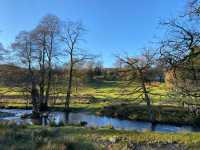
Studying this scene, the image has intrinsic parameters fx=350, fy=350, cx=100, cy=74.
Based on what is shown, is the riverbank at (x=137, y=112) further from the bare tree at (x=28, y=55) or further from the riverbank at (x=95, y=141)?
the riverbank at (x=95, y=141)

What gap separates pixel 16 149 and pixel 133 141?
4242 millimetres

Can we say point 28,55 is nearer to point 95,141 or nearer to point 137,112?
point 137,112

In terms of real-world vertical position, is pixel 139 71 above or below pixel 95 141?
above

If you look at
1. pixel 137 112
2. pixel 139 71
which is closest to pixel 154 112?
pixel 137 112

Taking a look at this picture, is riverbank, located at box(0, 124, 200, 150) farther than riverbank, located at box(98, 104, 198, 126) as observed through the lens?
No

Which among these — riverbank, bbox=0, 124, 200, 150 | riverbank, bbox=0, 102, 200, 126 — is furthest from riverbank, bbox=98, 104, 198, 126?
riverbank, bbox=0, 124, 200, 150

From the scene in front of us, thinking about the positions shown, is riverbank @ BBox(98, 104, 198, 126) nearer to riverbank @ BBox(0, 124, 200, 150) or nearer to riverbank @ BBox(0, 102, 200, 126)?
riverbank @ BBox(0, 102, 200, 126)

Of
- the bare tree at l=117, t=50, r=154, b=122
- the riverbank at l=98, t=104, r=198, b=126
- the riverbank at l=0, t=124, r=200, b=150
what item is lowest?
the riverbank at l=98, t=104, r=198, b=126

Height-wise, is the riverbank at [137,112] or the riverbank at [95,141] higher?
the riverbank at [95,141]

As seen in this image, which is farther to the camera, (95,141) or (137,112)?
(137,112)

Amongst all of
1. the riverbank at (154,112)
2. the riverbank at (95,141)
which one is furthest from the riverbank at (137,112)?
the riverbank at (95,141)

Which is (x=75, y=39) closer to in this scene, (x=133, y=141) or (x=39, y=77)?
(x=39, y=77)

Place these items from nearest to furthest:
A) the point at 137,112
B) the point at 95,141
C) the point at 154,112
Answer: the point at 95,141
the point at 154,112
the point at 137,112

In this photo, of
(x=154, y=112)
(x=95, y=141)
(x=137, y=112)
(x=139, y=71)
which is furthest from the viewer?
(x=137, y=112)
